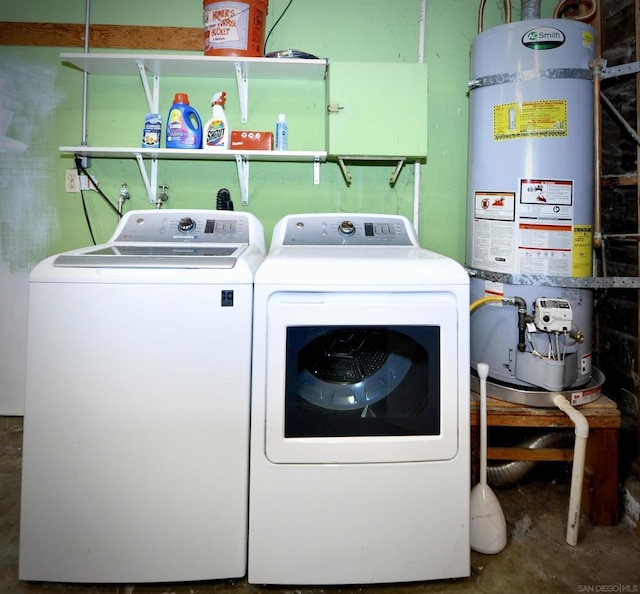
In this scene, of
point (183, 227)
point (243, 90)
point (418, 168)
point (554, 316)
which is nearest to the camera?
point (554, 316)

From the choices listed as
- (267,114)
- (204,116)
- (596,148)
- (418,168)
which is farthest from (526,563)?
(204,116)

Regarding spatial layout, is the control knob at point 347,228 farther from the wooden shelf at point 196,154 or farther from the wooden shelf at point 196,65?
the wooden shelf at point 196,65

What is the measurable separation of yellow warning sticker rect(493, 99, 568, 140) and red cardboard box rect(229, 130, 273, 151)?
101 centimetres

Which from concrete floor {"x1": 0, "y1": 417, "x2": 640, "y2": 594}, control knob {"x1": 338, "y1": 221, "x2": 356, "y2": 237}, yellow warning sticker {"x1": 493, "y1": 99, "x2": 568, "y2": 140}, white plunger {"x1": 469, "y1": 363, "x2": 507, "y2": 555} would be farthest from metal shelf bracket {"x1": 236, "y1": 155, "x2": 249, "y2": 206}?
concrete floor {"x1": 0, "y1": 417, "x2": 640, "y2": 594}

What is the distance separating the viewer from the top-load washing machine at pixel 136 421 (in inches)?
48.6

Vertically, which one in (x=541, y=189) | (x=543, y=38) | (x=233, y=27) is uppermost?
(x=233, y=27)

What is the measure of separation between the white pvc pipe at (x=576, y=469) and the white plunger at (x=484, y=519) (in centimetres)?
24

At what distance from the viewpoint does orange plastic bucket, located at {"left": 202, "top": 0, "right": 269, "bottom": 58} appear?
1.84 meters

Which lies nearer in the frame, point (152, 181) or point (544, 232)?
point (544, 232)

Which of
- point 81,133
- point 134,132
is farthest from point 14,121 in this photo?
point 134,132

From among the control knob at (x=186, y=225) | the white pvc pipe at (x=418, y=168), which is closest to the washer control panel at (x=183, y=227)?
the control knob at (x=186, y=225)

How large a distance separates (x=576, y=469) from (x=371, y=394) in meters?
0.78

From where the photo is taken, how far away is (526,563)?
1.42 m

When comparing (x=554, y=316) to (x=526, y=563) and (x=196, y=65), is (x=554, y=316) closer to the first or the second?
(x=526, y=563)
